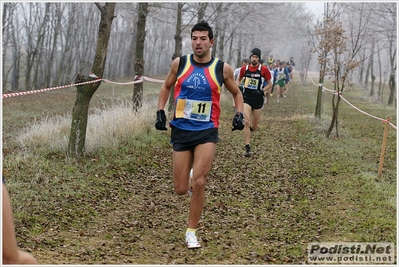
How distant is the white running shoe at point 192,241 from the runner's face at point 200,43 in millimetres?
1819

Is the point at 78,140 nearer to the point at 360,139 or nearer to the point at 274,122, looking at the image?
the point at 360,139

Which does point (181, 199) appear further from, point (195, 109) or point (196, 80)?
point (196, 80)

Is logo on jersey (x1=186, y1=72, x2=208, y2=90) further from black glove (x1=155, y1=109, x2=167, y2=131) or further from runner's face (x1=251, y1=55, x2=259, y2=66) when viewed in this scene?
runner's face (x1=251, y1=55, x2=259, y2=66)

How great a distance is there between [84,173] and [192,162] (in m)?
2.79

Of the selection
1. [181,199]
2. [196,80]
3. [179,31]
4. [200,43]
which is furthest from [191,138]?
[179,31]

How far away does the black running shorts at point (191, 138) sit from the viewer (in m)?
5.33

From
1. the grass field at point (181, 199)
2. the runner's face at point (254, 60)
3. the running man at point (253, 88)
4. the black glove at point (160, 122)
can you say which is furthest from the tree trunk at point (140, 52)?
the black glove at point (160, 122)

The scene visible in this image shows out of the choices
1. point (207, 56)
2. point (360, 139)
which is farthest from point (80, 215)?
point (360, 139)

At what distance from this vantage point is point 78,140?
27.8 ft

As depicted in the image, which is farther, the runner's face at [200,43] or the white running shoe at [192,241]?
the runner's face at [200,43]

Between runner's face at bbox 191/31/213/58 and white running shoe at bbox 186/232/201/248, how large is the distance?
1.82 metres

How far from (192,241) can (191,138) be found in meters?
1.03

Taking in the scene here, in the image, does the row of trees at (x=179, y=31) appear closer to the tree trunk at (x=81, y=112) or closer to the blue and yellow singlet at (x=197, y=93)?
the tree trunk at (x=81, y=112)

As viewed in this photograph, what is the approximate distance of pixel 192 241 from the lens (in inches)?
207
